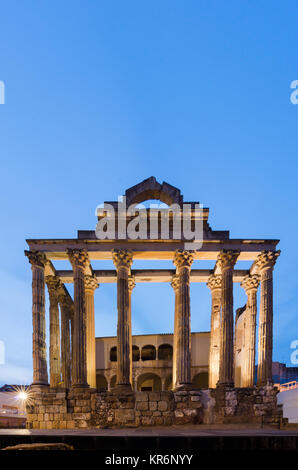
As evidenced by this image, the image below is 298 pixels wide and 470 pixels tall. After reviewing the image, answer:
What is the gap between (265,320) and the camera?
22.8m

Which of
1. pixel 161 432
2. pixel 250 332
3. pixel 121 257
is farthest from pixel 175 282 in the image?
pixel 161 432

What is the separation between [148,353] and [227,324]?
2171cm

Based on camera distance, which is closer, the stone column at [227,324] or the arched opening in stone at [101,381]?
the stone column at [227,324]

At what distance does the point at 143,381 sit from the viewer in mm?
42031

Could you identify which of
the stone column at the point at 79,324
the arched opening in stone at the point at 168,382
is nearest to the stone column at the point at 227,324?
the stone column at the point at 79,324

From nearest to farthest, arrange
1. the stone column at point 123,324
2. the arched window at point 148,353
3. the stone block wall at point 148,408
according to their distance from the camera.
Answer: the stone block wall at point 148,408, the stone column at point 123,324, the arched window at point 148,353

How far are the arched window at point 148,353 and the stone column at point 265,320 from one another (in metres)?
20.6

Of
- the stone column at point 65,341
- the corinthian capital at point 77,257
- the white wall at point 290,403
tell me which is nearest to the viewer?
the corinthian capital at point 77,257

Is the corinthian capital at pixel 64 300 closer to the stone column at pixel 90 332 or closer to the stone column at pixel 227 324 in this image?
the stone column at pixel 90 332

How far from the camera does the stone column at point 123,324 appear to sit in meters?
21.9
